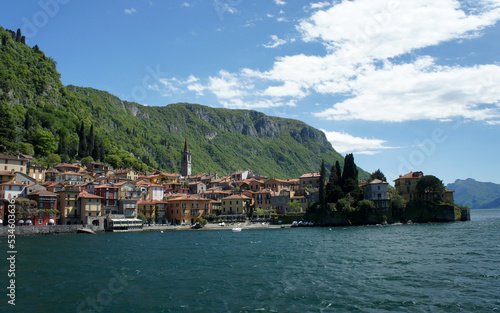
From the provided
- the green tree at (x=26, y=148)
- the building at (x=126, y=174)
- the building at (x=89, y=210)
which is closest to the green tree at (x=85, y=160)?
the building at (x=126, y=174)

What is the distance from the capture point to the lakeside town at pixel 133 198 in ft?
228

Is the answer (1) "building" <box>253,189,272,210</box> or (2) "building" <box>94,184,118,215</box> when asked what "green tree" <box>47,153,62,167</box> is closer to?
(2) "building" <box>94,184,118,215</box>

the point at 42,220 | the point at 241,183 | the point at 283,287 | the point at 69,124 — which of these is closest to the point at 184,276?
the point at 283,287

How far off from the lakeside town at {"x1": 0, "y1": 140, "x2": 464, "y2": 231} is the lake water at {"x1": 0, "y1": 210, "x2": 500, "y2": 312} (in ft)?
108

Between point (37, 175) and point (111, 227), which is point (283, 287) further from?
point (37, 175)

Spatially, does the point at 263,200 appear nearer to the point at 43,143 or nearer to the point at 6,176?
the point at 6,176

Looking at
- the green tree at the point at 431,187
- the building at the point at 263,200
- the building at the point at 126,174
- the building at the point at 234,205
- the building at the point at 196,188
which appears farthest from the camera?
the building at the point at 196,188

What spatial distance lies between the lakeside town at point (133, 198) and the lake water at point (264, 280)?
32834 millimetres

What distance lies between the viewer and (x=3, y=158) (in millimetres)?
75500

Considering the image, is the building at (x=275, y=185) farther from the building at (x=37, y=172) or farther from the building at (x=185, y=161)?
the building at (x=185, y=161)

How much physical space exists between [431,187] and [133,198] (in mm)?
66619

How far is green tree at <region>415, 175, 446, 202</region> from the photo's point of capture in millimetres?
84562

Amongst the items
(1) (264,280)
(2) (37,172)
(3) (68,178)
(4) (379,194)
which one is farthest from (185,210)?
(1) (264,280)

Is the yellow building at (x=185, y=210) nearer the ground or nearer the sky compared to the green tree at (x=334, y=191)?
nearer the ground
